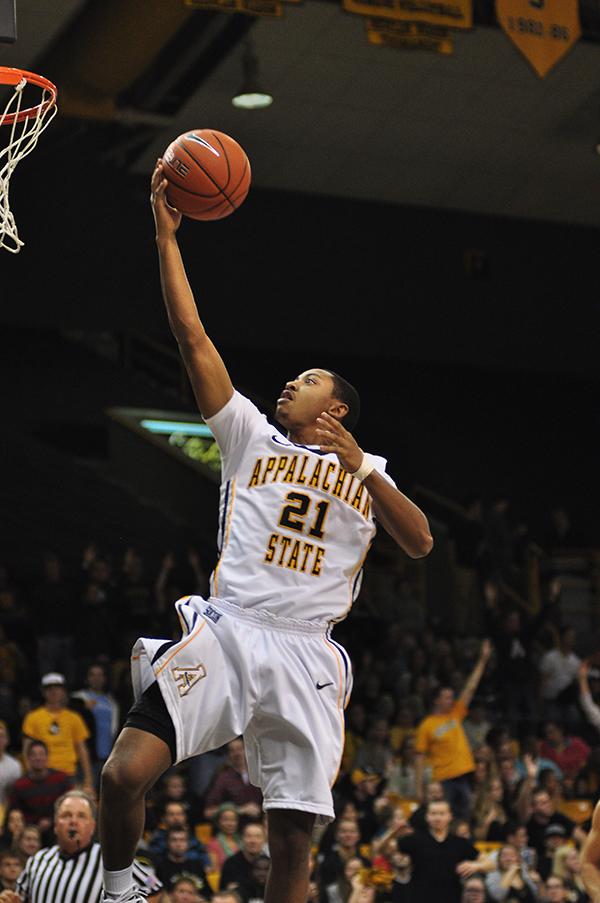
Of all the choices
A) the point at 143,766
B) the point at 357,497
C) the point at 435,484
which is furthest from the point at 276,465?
the point at 435,484

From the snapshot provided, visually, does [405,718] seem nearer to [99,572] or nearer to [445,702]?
[445,702]

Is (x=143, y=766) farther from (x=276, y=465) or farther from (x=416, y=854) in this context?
(x=416, y=854)

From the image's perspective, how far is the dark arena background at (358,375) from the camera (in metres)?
13.5

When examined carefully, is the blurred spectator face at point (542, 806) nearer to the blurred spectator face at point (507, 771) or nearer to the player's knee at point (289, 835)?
the blurred spectator face at point (507, 771)

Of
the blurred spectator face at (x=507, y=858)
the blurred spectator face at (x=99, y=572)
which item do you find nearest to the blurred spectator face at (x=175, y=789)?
Result: the blurred spectator face at (x=507, y=858)

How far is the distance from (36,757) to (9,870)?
153 cm

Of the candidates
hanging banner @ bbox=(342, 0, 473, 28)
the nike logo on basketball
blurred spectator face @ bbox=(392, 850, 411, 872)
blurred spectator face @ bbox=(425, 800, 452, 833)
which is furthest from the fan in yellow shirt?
the nike logo on basketball

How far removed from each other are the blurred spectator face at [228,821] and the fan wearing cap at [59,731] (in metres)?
1.45

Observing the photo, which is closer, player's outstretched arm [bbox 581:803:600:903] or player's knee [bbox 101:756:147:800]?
player's knee [bbox 101:756:147:800]

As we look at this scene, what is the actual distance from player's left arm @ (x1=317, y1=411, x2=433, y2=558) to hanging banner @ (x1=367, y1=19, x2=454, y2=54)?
27.0 ft

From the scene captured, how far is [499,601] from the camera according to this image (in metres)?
20.9

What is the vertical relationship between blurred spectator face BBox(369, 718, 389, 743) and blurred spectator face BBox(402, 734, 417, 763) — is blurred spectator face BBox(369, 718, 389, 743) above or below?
above

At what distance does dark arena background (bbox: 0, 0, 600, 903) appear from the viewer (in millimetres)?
13531

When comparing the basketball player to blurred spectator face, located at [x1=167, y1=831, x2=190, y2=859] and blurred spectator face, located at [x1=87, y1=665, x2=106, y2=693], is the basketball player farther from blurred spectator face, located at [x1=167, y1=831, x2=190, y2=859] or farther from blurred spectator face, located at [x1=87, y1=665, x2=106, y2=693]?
blurred spectator face, located at [x1=87, y1=665, x2=106, y2=693]
